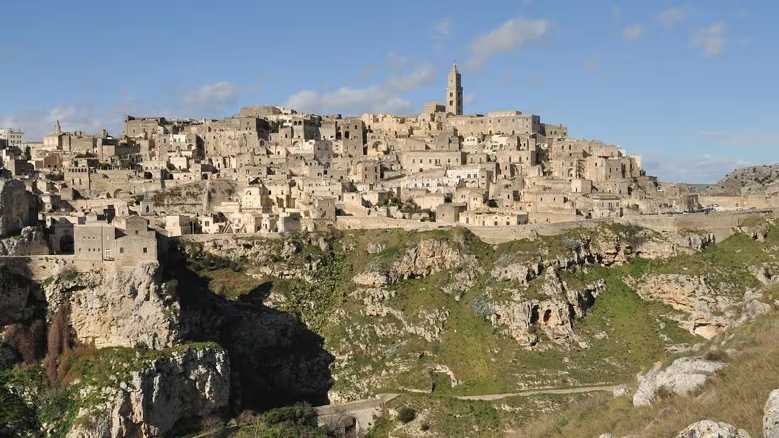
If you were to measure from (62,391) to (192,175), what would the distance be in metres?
34.4

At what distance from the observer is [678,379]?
15.1m

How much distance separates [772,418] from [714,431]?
2.68ft

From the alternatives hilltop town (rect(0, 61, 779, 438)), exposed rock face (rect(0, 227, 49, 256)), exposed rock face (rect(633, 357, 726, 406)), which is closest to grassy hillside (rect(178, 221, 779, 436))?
hilltop town (rect(0, 61, 779, 438))

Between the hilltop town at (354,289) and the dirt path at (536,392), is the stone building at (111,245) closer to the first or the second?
the hilltop town at (354,289)

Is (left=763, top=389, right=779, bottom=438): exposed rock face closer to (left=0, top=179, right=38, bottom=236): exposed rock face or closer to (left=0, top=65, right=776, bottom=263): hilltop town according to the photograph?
(left=0, top=65, right=776, bottom=263): hilltop town

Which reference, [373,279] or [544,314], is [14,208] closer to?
[373,279]

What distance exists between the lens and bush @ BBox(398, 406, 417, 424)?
41.5 metres

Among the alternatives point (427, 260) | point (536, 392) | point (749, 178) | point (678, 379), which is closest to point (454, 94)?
point (749, 178)

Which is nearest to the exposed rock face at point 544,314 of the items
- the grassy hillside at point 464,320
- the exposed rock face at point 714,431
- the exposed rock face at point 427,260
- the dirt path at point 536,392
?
the grassy hillside at point 464,320

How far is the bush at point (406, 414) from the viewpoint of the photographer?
4150cm

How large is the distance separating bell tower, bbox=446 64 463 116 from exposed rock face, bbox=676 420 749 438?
90.5 metres

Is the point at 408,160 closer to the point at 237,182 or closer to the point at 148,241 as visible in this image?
the point at 237,182

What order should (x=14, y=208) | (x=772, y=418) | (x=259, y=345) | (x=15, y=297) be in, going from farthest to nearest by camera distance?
→ (x=259, y=345) → (x=14, y=208) → (x=15, y=297) → (x=772, y=418)

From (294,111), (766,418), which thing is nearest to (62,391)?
(766,418)
